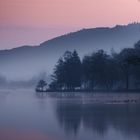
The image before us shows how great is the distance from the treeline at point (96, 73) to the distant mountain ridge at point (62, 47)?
181ft

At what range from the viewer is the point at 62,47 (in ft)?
349

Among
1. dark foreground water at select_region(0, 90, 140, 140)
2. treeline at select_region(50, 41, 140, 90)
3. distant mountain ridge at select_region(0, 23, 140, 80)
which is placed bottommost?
dark foreground water at select_region(0, 90, 140, 140)

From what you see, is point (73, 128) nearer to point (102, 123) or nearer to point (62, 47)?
point (102, 123)

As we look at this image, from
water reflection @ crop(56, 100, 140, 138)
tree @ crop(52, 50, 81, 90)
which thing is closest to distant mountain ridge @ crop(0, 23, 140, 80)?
tree @ crop(52, 50, 81, 90)

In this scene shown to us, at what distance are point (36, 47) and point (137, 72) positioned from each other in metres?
83.2

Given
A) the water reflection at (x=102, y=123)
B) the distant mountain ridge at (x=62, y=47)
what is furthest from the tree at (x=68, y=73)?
the distant mountain ridge at (x=62, y=47)

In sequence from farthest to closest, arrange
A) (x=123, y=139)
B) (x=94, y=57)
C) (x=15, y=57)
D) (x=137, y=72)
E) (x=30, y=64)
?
(x=30, y=64) → (x=15, y=57) → (x=94, y=57) → (x=137, y=72) → (x=123, y=139)

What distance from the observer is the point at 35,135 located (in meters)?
10.1

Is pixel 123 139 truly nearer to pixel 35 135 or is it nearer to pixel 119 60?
pixel 35 135

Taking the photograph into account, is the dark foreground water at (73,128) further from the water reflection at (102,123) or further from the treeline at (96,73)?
the treeline at (96,73)

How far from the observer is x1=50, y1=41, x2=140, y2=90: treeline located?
142 ft

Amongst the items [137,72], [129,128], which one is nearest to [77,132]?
[129,128]

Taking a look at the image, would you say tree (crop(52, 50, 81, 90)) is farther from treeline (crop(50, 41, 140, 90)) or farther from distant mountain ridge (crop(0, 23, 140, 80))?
distant mountain ridge (crop(0, 23, 140, 80))

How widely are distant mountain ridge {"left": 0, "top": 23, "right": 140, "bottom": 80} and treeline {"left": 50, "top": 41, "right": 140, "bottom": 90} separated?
55.3m
